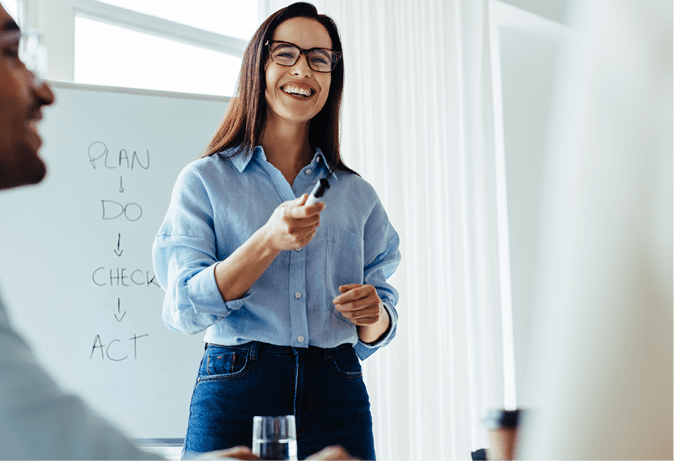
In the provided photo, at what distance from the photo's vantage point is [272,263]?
1.07 m

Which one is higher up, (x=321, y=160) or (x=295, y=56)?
(x=295, y=56)

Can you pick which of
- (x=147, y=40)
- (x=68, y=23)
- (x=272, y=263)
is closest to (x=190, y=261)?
(x=272, y=263)

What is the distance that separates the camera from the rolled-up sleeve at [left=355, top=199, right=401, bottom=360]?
119 cm

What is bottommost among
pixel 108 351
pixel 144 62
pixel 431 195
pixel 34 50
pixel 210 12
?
pixel 108 351

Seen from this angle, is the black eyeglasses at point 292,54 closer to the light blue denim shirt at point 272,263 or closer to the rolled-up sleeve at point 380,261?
the light blue denim shirt at point 272,263

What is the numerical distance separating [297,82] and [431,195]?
1.36m

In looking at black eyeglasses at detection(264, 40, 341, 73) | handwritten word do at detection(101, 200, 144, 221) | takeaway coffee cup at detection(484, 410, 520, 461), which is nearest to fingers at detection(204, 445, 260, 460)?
takeaway coffee cup at detection(484, 410, 520, 461)

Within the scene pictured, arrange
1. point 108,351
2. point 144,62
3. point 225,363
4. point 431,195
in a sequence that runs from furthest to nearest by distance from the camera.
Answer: point 431,195 → point 144,62 → point 108,351 → point 225,363

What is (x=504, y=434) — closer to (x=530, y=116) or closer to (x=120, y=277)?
(x=530, y=116)

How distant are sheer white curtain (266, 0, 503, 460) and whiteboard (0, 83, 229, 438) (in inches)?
29.6

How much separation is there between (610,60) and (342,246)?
80 centimetres

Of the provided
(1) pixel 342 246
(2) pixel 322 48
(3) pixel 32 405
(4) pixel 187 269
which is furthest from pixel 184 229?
(3) pixel 32 405

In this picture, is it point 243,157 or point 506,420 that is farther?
point 243,157

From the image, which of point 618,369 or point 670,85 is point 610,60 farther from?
point 618,369
